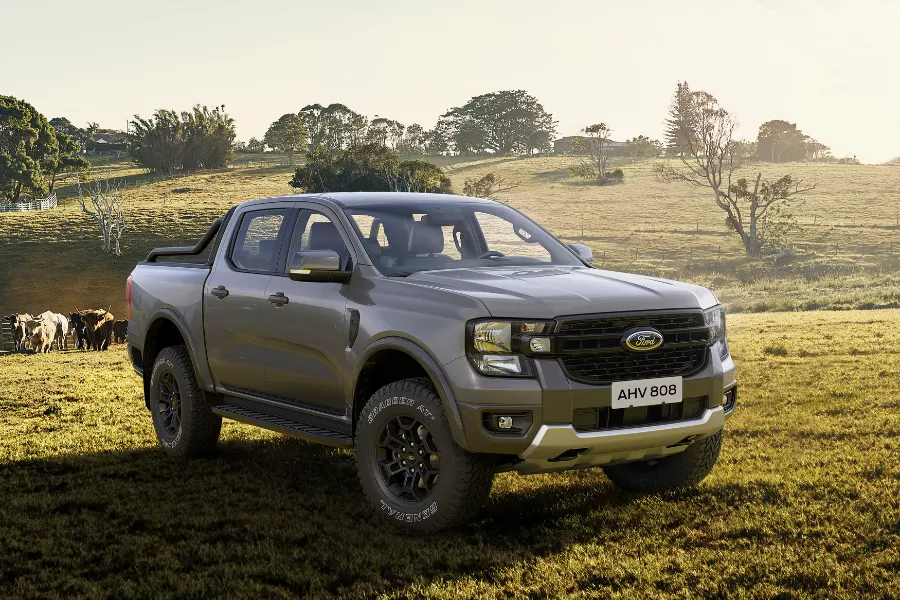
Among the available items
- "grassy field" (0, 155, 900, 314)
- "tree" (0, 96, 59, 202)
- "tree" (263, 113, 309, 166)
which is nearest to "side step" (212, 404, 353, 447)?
"grassy field" (0, 155, 900, 314)

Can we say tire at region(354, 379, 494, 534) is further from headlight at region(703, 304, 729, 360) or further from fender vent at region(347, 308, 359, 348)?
headlight at region(703, 304, 729, 360)

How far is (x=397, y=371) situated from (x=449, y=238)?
1148 mm

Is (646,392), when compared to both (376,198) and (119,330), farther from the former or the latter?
(119,330)

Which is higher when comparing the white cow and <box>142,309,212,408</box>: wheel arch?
<box>142,309,212,408</box>: wheel arch

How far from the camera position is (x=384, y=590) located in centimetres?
483

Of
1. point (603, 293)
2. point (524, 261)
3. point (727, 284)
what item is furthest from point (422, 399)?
point (727, 284)

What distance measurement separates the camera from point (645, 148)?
127375 mm

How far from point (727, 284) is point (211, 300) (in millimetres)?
41997

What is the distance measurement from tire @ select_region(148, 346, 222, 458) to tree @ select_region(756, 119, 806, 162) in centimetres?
13564

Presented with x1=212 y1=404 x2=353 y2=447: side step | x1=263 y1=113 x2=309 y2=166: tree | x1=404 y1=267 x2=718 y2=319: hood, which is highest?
x1=263 y1=113 x2=309 y2=166: tree

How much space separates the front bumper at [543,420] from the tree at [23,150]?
295 feet

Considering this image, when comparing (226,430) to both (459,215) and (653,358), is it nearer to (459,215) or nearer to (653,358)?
(459,215)

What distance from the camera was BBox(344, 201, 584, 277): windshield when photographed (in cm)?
636

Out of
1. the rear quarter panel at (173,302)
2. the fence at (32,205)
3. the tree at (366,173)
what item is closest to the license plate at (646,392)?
the rear quarter panel at (173,302)
